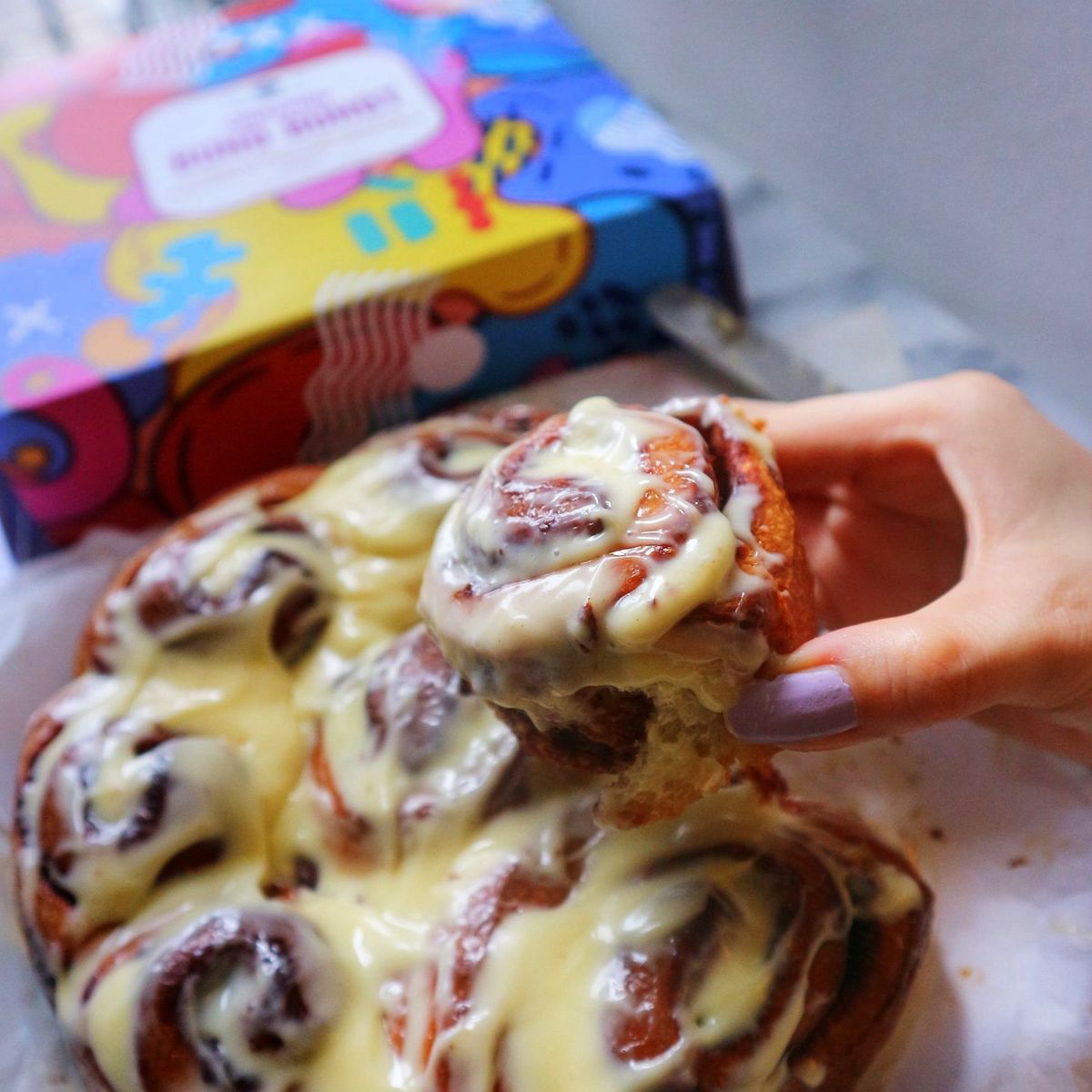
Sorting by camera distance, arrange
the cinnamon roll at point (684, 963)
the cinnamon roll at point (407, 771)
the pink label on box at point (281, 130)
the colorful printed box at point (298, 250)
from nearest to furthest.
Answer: the cinnamon roll at point (684, 963) → the cinnamon roll at point (407, 771) → the colorful printed box at point (298, 250) → the pink label on box at point (281, 130)

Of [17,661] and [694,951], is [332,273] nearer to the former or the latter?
[17,661]

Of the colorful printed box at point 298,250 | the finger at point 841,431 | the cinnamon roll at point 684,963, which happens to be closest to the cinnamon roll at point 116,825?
the cinnamon roll at point 684,963

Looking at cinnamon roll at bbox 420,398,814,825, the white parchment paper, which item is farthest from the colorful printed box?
cinnamon roll at bbox 420,398,814,825

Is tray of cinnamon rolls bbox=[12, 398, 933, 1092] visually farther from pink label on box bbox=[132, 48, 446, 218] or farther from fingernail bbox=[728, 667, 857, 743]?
pink label on box bbox=[132, 48, 446, 218]

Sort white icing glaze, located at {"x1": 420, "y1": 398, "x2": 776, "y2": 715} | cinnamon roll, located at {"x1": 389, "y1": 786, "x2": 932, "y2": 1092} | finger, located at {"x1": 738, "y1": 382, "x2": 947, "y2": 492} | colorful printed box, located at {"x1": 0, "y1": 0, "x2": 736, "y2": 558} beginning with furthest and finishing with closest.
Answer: colorful printed box, located at {"x1": 0, "y1": 0, "x2": 736, "y2": 558} < finger, located at {"x1": 738, "y1": 382, "x2": 947, "y2": 492} < cinnamon roll, located at {"x1": 389, "y1": 786, "x2": 932, "y2": 1092} < white icing glaze, located at {"x1": 420, "y1": 398, "x2": 776, "y2": 715}

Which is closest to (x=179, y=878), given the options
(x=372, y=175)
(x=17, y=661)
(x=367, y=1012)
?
(x=367, y=1012)

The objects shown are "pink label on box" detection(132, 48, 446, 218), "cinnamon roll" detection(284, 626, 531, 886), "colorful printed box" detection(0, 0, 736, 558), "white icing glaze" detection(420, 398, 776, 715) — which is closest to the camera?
"white icing glaze" detection(420, 398, 776, 715)

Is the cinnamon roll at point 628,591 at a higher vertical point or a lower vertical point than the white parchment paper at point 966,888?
higher

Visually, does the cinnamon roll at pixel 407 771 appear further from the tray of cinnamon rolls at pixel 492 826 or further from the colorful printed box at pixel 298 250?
the colorful printed box at pixel 298 250
